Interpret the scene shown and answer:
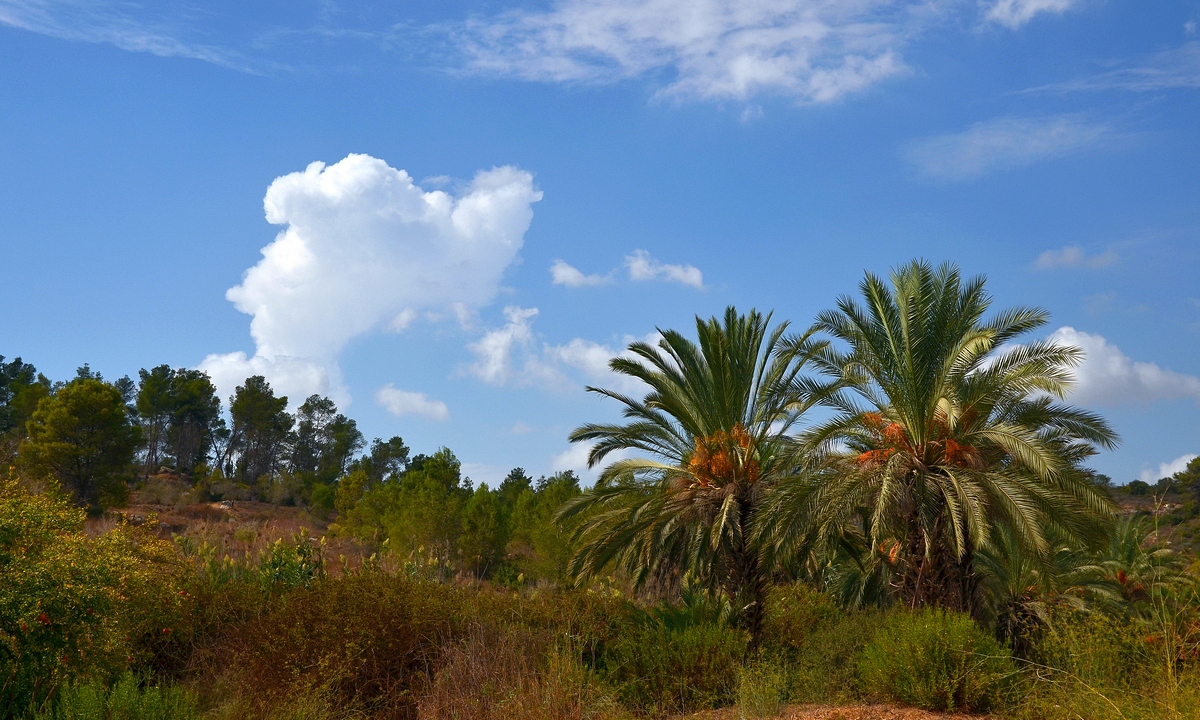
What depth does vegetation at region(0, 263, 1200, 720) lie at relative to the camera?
10117mm

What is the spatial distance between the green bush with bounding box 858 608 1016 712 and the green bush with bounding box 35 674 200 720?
28.0 ft

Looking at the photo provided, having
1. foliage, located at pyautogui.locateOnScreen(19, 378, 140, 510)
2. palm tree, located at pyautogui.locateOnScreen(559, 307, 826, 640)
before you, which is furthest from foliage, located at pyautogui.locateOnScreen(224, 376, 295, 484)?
palm tree, located at pyautogui.locateOnScreen(559, 307, 826, 640)

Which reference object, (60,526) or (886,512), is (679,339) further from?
(60,526)

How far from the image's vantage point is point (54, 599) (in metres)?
9.59

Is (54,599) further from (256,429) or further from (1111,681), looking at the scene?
(256,429)

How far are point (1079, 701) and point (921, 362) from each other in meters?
8.34

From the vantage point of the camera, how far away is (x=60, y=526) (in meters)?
11.4

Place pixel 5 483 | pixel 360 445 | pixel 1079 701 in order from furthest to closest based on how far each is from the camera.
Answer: pixel 360 445
pixel 5 483
pixel 1079 701

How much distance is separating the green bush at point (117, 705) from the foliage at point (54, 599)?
0.61 metres

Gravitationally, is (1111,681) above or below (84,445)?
below

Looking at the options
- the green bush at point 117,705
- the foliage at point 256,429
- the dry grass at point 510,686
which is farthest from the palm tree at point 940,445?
the foliage at point 256,429

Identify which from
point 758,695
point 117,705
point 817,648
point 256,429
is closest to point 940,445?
point 817,648

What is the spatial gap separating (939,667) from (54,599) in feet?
34.3

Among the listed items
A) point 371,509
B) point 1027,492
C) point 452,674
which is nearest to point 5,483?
point 452,674
